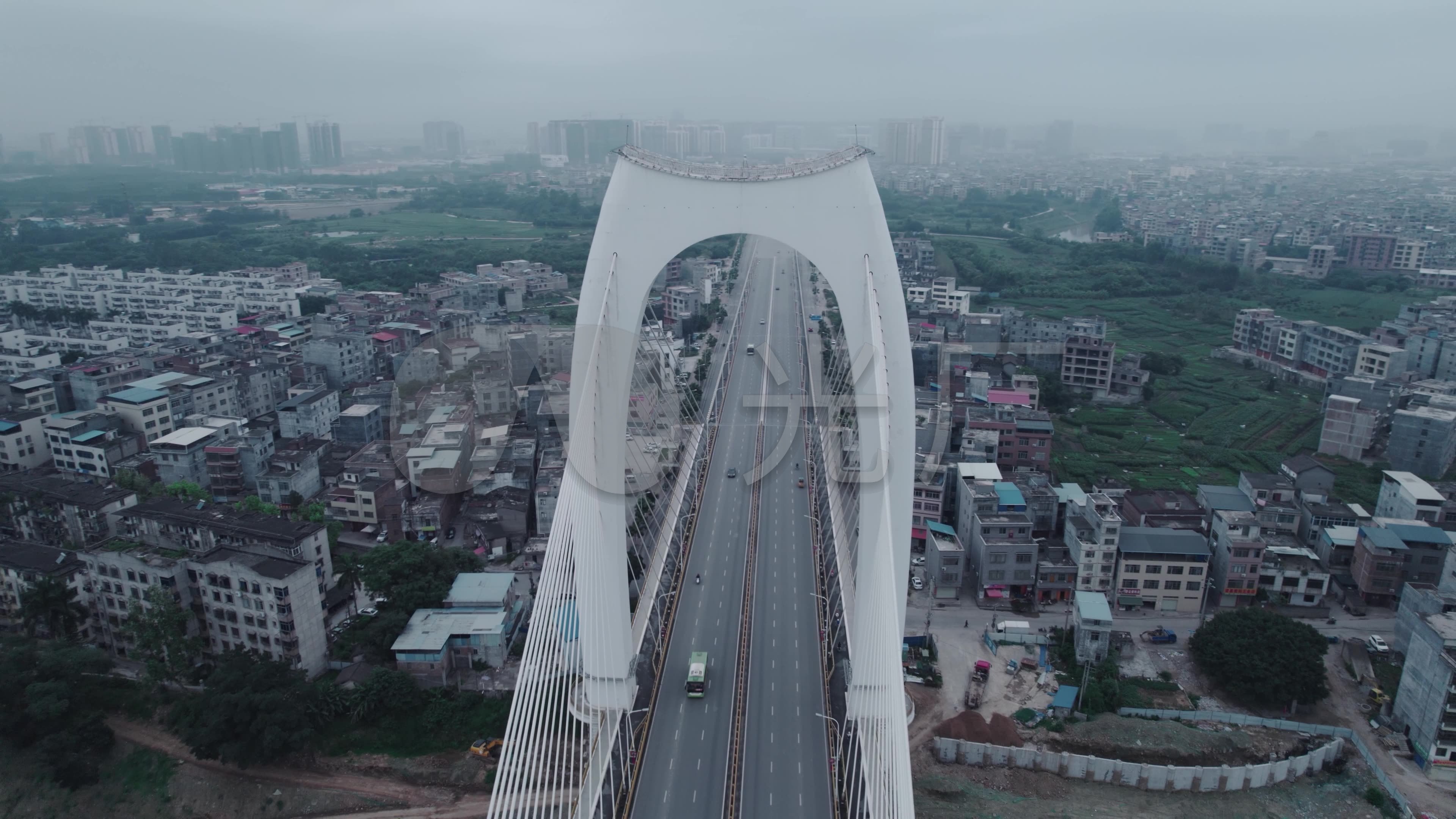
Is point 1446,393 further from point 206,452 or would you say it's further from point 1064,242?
point 1064,242

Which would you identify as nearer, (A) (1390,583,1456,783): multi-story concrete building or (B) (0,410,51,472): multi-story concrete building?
(A) (1390,583,1456,783): multi-story concrete building

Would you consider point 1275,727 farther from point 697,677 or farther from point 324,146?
point 324,146

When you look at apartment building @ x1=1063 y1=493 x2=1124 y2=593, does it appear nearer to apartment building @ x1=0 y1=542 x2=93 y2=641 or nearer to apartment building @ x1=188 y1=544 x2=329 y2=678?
apartment building @ x1=188 y1=544 x2=329 y2=678

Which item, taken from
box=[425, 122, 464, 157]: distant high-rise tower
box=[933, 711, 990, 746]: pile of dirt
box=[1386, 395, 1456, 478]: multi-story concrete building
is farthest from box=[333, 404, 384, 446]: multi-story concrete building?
box=[425, 122, 464, 157]: distant high-rise tower

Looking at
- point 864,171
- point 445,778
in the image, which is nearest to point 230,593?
point 445,778

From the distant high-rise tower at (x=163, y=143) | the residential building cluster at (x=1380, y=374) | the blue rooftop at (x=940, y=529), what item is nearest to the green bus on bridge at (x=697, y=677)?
the blue rooftop at (x=940, y=529)

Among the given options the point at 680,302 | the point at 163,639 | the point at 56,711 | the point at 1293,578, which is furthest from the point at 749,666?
the point at 680,302
